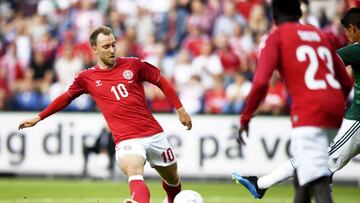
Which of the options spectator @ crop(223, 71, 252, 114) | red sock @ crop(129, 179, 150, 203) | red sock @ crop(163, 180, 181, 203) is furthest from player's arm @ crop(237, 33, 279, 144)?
spectator @ crop(223, 71, 252, 114)

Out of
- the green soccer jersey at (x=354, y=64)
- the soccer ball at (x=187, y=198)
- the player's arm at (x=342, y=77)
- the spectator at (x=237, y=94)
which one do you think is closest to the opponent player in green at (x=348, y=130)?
the green soccer jersey at (x=354, y=64)

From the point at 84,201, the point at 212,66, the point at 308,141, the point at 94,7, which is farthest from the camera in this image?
the point at 94,7

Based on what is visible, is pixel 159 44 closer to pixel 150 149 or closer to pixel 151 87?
pixel 151 87

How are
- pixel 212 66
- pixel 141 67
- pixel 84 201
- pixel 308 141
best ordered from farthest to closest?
pixel 212 66 < pixel 84 201 < pixel 141 67 < pixel 308 141

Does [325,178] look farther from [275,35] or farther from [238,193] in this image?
[238,193]

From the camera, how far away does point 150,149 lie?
9.89m

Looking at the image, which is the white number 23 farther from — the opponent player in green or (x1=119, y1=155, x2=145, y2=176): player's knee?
(x1=119, y1=155, x2=145, y2=176): player's knee

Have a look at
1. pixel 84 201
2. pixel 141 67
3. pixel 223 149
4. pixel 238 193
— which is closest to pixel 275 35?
pixel 141 67

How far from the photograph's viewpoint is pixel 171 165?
33.4 feet

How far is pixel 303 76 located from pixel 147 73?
2.88 meters

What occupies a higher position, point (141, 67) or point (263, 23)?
point (263, 23)

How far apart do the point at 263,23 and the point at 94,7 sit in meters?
3.93

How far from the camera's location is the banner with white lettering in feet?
55.8

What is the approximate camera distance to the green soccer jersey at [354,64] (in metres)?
9.77
